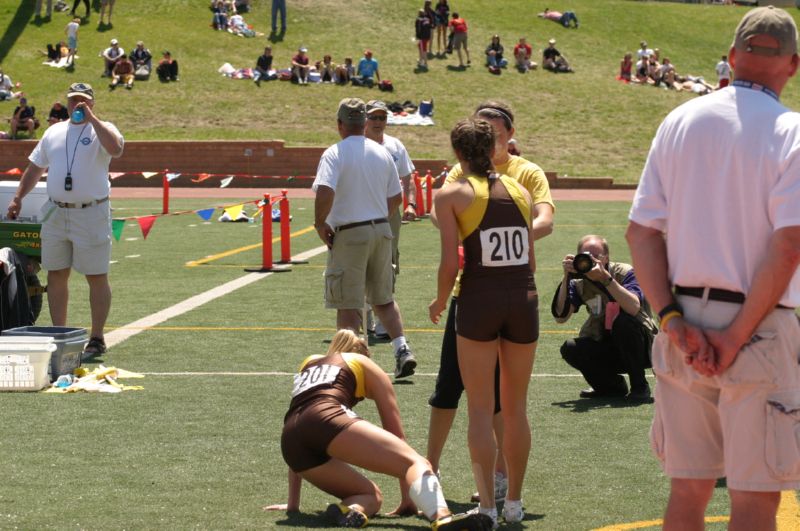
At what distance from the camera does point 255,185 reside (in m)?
39.2

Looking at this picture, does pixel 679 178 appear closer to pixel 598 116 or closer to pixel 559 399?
pixel 559 399

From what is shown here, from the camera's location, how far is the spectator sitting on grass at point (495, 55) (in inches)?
2045

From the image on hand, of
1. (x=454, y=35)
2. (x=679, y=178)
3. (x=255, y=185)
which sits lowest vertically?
(x=255, y=185)

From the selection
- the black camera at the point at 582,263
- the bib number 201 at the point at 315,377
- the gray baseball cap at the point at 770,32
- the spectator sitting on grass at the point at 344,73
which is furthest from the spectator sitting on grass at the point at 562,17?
the gray baseball cap at the point at 770,32

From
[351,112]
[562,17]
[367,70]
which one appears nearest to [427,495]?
[351,112]

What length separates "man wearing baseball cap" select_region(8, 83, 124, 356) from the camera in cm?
1051

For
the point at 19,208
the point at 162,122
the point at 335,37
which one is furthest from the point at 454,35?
the point at 19,208

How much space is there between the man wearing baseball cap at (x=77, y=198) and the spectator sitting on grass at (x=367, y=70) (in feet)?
123

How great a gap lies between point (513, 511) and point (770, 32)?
2.72 meters

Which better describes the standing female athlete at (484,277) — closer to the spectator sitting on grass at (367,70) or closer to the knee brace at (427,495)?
the knee brace at (427,495)

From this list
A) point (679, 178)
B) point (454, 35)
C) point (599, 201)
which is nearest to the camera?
point (679, 178)

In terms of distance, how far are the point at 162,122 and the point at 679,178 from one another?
1640 inches

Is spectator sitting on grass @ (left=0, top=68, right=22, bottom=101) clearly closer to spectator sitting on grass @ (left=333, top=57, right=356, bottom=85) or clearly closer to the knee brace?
spectator sitting on grass @ (left=333, top=57, right=356, bottom=85)

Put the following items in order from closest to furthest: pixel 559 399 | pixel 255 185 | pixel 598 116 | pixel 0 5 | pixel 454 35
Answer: pixel 559 399 < pixel 255 185 < pixel 598 116 < pixel 454 35 < pixel 0 5
